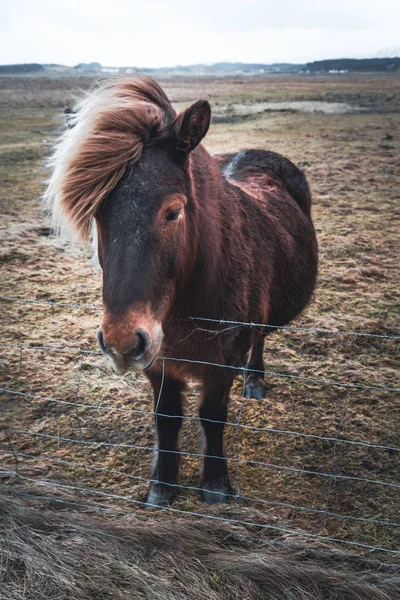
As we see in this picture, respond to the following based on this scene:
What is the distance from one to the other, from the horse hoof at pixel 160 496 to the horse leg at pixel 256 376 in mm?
1208

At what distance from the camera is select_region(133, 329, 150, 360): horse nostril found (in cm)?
177

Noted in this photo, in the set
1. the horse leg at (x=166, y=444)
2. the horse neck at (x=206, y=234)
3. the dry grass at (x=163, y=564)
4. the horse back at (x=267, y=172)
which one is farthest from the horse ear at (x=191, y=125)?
the dry grass at (x=163, y=564)

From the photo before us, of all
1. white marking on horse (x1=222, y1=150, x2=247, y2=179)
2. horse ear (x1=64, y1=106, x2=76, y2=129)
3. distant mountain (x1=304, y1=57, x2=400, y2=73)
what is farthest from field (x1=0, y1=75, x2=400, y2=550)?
distant mountain (x1=304, y1=57, x2=400, y2=73)

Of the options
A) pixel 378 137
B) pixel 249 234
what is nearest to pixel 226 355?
pixel 249 234

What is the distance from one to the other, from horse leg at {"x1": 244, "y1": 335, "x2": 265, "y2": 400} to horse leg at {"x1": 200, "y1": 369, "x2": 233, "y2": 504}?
989 mm

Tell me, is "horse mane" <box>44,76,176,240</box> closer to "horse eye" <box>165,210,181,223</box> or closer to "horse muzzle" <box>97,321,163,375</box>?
"horse eye" <box>165,210,181,223</box>

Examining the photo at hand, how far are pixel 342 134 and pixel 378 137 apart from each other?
1183mm

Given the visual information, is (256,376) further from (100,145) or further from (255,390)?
(100,145)

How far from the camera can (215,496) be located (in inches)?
109

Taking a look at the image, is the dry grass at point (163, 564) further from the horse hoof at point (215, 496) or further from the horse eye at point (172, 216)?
the horse eye at point (172, 216)

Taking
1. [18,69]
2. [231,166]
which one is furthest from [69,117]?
[18,69]

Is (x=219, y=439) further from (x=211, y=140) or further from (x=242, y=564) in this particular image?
(x=211, y=140)

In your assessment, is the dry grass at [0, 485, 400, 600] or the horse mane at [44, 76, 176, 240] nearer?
the horse mane at [44, 76, 176, 240]

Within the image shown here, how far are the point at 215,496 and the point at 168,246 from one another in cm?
165
